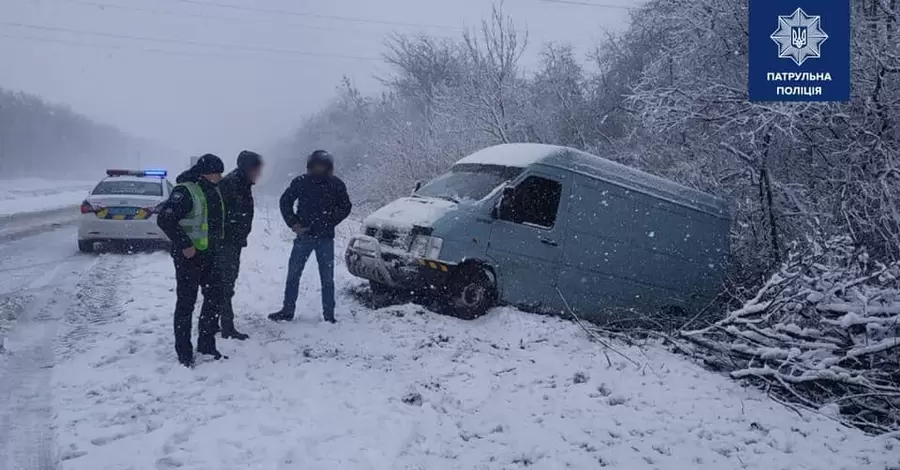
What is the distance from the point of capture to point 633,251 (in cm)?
880

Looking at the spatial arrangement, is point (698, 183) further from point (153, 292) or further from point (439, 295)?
point (153, 292)

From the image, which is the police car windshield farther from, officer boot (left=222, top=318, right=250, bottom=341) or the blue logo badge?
the blue logo badge

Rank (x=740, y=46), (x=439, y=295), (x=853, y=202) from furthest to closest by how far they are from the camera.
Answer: (x=740, y=46) < (x=853, y=202) < (x=439, y=295)

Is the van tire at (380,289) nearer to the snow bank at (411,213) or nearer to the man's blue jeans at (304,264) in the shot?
the snow bank at (411,213)

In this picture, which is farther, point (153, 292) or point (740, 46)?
point (740, 46)

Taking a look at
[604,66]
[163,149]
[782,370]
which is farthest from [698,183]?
[163,149]

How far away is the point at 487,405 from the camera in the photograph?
4930 mm

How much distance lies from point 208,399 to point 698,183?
11095 mm

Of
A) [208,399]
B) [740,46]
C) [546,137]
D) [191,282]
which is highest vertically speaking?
[740,46]

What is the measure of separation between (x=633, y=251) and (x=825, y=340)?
3398 millimetres

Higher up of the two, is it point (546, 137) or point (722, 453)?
point (546, 137)

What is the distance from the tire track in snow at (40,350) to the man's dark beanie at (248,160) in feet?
7.57

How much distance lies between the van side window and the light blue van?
1 centimetres

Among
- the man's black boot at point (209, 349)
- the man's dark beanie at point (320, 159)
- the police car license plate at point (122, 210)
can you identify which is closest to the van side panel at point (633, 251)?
the man's dark beanie at point (320, 159)
